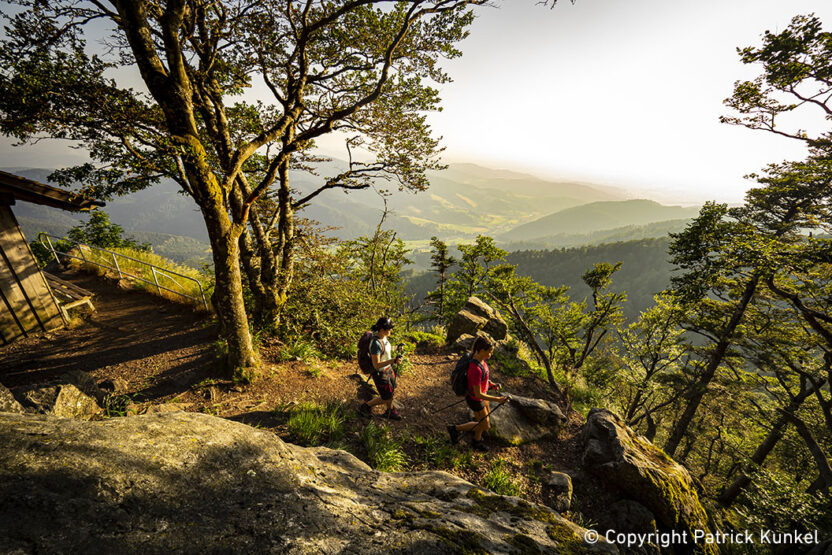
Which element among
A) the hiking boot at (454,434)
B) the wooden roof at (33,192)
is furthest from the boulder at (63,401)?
the hiking boot at (454,434)

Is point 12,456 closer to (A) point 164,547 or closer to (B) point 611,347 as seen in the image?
(A) point 164,547

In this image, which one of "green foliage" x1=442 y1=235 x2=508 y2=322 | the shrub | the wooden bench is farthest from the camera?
"green foliage" x1=442 y1=235 x2=508 y2=322

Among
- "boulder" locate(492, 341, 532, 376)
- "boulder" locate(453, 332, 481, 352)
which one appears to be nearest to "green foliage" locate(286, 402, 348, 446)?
"boulder" locate(453, 332, 481, 352)

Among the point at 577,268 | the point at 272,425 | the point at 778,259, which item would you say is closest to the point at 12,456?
the point at 272,425

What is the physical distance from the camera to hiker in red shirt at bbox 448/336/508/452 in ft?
17.1

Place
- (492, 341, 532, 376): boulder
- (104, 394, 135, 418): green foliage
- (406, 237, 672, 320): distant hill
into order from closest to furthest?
(104, 394, 135, 418): green foliage < (492, 341, 532, 376): boulder < (406, 237, 672, 320): distant hill

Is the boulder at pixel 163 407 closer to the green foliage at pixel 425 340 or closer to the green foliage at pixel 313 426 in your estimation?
the green foliage at pixel 313 426

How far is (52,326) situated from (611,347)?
31037 mm

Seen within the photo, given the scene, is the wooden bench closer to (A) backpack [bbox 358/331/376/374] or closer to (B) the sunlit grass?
(B) the sunlit grass

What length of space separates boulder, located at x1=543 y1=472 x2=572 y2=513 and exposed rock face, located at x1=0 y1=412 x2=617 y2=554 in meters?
2.88

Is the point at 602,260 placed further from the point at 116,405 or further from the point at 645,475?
the point at 116,405

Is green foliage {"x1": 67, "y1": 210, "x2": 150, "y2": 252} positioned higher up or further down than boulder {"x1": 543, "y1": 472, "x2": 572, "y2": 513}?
higher up

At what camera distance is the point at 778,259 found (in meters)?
8.42

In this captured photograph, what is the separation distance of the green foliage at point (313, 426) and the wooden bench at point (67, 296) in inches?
315
